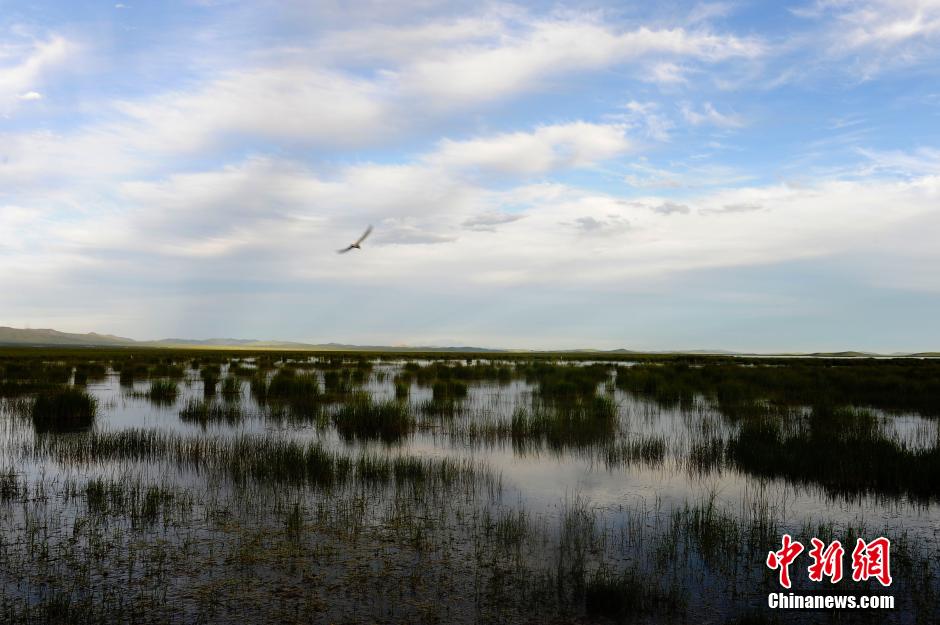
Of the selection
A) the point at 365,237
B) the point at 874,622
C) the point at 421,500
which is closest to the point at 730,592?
the point at 874,622

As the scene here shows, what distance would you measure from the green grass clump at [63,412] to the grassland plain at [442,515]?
8 centimetres

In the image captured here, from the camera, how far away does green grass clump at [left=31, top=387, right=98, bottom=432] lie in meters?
16.8

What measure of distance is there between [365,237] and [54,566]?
13.2 m

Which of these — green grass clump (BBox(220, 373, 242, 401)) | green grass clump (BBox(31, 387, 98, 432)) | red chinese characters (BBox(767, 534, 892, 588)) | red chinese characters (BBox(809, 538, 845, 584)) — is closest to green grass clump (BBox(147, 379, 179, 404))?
green grass clump (BBox(220, 373, 242, 401))

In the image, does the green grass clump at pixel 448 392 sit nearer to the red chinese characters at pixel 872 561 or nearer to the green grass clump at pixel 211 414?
the green grass clump at pixel 211 414

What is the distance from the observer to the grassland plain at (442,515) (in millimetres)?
6078

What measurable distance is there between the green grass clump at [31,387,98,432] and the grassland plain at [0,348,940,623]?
80 mm

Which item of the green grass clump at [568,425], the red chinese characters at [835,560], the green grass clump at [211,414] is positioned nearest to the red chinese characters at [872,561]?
the red chinese characters at [835,560]

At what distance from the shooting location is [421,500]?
972 cm

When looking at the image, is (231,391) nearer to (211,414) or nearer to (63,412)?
(211,414)

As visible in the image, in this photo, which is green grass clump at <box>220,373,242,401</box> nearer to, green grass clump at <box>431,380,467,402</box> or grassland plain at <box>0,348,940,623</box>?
grassland plain at <box>0,348,940,623</box>

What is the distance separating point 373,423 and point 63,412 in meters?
9.11

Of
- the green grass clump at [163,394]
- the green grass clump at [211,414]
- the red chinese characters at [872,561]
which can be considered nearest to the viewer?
the red chinese characters at [872,561]

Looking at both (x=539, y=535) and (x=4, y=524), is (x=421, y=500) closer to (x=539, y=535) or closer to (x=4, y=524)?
(x=539, y=535)
